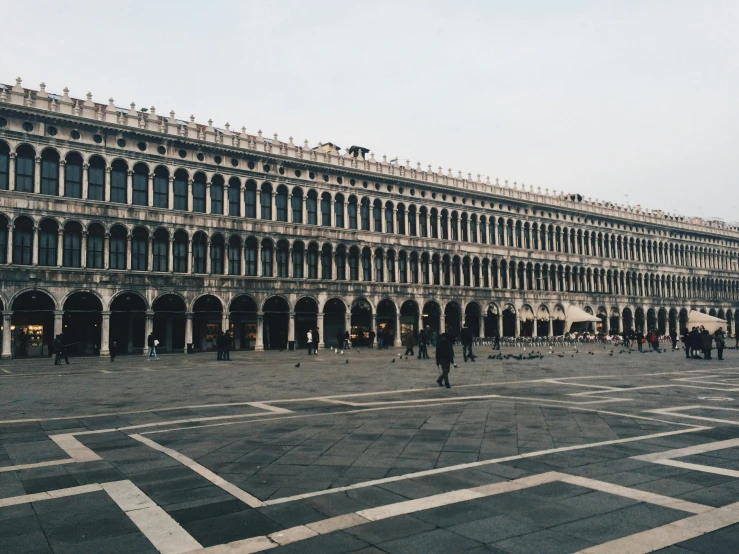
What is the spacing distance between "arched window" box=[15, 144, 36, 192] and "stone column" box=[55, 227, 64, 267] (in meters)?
3.10

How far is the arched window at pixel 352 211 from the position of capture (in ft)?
166

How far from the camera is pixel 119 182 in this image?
130 ft

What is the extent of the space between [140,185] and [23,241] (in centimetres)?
813

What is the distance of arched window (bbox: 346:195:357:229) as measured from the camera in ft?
166

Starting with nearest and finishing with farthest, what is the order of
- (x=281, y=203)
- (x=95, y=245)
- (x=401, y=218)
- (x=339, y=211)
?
(x=95, y=245)
(x=281, y=203)
(x=339, y=211)
(x=401, y=218)

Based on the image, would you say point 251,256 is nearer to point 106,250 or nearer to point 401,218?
point 106,250

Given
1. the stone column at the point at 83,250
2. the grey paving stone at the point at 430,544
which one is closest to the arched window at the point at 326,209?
the stone column at the point at 83,250

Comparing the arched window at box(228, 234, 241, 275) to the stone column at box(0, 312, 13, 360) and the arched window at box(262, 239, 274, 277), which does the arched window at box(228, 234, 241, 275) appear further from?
the stone column at box(0, 312, 13, 360)

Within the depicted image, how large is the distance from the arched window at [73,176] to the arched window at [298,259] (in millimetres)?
15865

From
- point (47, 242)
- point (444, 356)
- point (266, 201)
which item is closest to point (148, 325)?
point (47, 242)

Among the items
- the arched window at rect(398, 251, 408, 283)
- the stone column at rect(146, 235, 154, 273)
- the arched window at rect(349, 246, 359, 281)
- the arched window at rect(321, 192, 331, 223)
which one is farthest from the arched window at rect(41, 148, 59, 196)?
the arched window at rect(398, 251, 408, 283)

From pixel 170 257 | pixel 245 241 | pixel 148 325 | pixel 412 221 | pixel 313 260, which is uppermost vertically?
pixel 412 221

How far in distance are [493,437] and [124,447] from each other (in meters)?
5.56

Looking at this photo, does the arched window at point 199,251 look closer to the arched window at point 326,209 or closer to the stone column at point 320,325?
the stone column at point 320,325
